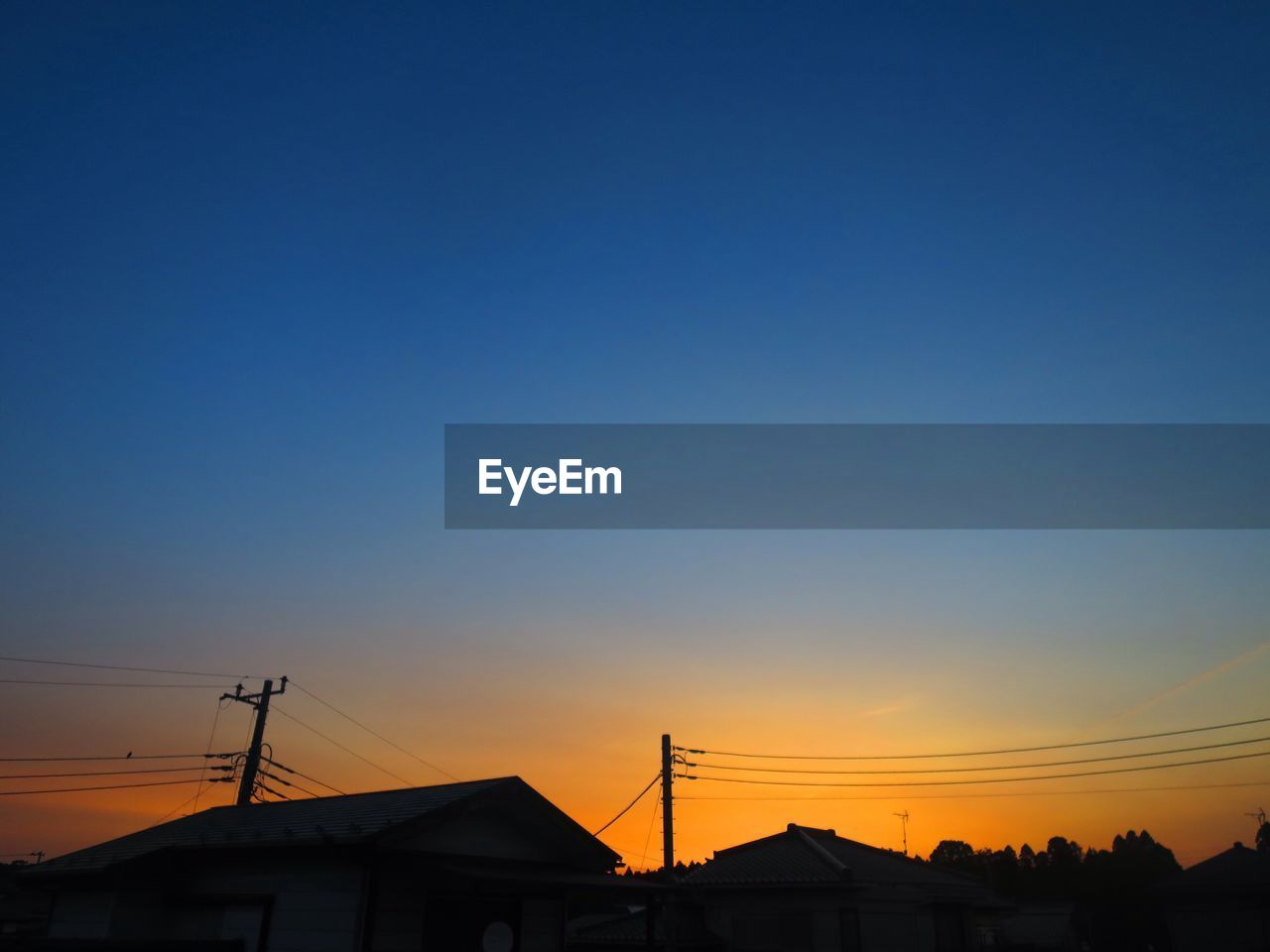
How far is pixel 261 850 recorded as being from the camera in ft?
51.6

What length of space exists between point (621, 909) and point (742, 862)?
18.8 m

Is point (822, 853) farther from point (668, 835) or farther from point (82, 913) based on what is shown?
point (82, 913)

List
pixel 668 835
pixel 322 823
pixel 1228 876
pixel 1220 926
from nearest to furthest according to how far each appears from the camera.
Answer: pixel 322 823, pixel 668 835, pixel 1220 926, pixel 1228 876

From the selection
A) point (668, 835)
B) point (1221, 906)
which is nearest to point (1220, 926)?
point (1221, 906)

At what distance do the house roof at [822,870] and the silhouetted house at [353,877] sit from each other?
12.2 meters

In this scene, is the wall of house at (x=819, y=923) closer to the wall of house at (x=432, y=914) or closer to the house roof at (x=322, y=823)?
the house roof at (x=322, y=823)

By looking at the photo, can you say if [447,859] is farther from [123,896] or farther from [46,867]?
[46,867]

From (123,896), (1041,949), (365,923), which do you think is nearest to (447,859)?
(365,923)

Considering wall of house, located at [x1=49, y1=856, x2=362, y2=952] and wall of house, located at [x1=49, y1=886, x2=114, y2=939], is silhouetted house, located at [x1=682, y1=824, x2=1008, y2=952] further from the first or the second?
wall of house, located at [x1=49, y1=886, x2=114, y2=939]

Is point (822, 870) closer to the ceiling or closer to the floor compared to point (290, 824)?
closer to the ceiling

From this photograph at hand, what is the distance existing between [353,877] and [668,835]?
46.1 feet

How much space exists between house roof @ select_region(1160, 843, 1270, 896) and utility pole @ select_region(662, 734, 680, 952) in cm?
3061

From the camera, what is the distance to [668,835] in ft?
86.5

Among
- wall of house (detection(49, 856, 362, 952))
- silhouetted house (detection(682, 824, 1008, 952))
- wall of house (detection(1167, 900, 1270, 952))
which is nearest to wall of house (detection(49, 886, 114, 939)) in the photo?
wall of house (detection(49, 856, 362, 952))
